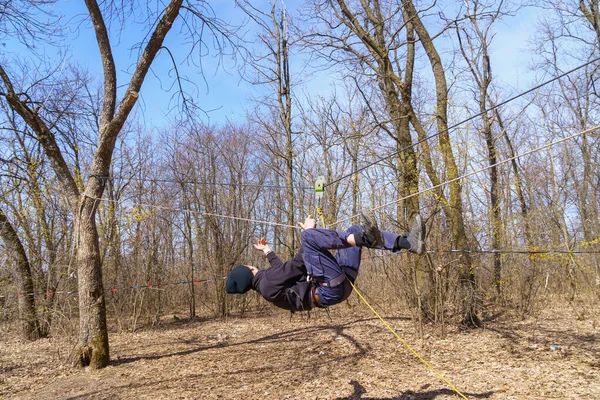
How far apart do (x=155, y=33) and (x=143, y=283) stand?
7.23m

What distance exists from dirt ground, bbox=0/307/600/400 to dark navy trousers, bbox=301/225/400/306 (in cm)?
188

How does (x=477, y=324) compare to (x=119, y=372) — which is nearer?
(x=119, y=372)

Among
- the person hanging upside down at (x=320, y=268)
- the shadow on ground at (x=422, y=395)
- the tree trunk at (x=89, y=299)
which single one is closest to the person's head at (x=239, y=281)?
the person hanging upside down at (x=320, y=268)

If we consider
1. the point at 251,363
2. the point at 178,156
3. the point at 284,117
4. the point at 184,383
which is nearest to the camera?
the point at 184,383

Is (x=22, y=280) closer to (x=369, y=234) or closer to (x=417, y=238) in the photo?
(x=369, y=234)

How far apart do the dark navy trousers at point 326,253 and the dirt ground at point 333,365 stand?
1875mm

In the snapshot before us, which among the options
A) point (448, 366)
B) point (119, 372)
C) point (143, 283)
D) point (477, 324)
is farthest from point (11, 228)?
point (477, 324)

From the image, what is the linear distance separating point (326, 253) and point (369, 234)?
0.61 m

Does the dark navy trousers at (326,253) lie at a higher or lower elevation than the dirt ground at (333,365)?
higher

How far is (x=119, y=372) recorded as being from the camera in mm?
6875

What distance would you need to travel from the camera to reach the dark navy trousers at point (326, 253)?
4094mm

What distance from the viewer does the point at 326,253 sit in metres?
4.27

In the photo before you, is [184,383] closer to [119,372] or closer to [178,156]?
[119,372]

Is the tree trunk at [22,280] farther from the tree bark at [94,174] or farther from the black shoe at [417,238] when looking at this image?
the black shoe at [417,238]
